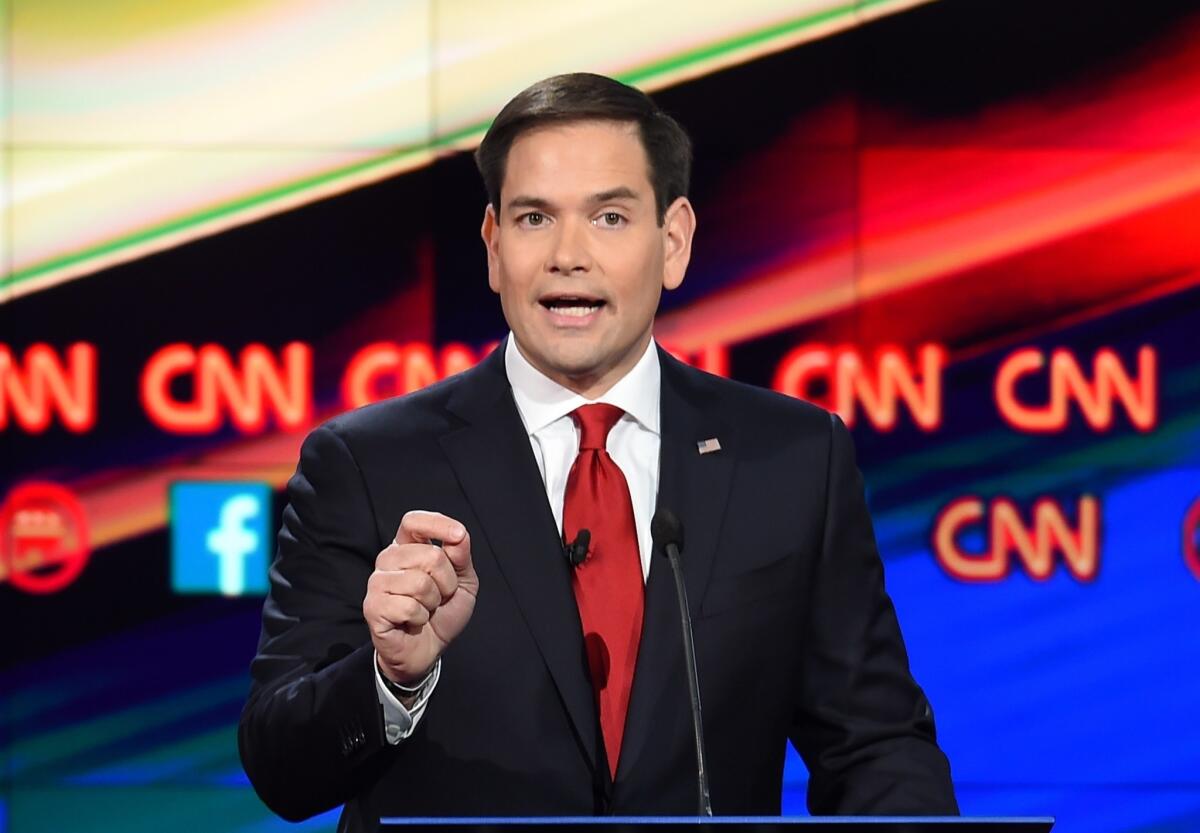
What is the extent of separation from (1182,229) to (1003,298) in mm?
556

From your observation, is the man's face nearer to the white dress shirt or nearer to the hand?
the white dress shirt

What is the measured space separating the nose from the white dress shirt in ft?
0.49

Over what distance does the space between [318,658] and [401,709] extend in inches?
6.2

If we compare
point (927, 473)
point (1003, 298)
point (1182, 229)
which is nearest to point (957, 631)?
point (927, 473)

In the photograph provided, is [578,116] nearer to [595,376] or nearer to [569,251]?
[569,251]

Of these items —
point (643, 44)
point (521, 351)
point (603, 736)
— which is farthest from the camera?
point (643, 44)

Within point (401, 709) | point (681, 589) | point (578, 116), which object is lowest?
point (401, 709)

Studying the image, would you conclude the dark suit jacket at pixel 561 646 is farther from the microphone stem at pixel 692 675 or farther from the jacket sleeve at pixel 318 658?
the microphone stem at pixel 692 675

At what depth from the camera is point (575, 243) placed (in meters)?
1.89

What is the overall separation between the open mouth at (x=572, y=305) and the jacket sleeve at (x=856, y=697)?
0.34 meters

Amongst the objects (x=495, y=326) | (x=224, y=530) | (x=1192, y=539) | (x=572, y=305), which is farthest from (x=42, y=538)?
(x=572, y=305)

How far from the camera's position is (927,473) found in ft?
15.9

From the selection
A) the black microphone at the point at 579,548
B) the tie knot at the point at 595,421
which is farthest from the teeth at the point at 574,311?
the black microphone at the point at 579,548

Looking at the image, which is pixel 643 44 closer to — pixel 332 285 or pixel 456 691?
pixel 332 285
